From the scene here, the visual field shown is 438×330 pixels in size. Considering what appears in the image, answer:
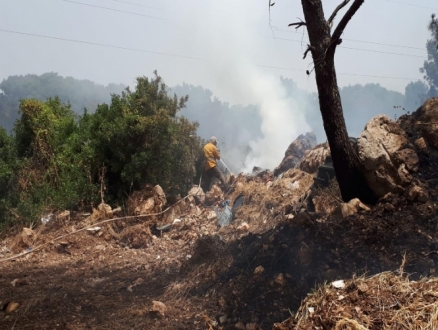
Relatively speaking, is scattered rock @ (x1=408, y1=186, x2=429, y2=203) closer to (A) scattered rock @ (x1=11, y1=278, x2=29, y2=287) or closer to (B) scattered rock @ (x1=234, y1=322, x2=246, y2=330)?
(B) scattered rock @ (x1=234, y1=322, x2=246, y2=330)

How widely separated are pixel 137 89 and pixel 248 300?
7570 millimetres

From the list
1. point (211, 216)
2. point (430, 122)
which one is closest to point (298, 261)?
point (430, 122)

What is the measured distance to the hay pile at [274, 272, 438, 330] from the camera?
219 centimetres

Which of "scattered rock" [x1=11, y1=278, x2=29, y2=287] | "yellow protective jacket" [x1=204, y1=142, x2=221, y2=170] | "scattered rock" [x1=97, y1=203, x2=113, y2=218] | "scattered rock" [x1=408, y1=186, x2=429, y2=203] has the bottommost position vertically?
"scattered rock" [x1=11, y1=278, x2=29, y2=287]

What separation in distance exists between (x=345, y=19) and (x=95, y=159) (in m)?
6.32

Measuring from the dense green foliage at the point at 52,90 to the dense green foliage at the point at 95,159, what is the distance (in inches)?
2081

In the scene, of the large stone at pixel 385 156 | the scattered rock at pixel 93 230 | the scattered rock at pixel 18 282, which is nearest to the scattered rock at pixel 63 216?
the scattered rock at pixel 93 230

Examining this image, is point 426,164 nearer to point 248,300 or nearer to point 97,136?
point 248,300

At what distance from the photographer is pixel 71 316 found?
11.4ft

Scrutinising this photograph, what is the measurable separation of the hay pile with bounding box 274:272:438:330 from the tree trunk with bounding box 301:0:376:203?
2.40 meters

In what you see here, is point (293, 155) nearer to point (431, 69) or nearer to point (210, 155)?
point (210, 155)

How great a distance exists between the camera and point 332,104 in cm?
480

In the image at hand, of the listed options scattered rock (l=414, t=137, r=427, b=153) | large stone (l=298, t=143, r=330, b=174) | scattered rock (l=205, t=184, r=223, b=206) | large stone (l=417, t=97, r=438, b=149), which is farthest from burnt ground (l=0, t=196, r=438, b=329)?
scattered rock (l=205, t=184, r=223, b=206)

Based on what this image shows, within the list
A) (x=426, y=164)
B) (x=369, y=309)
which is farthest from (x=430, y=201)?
(x=369, y=309)
